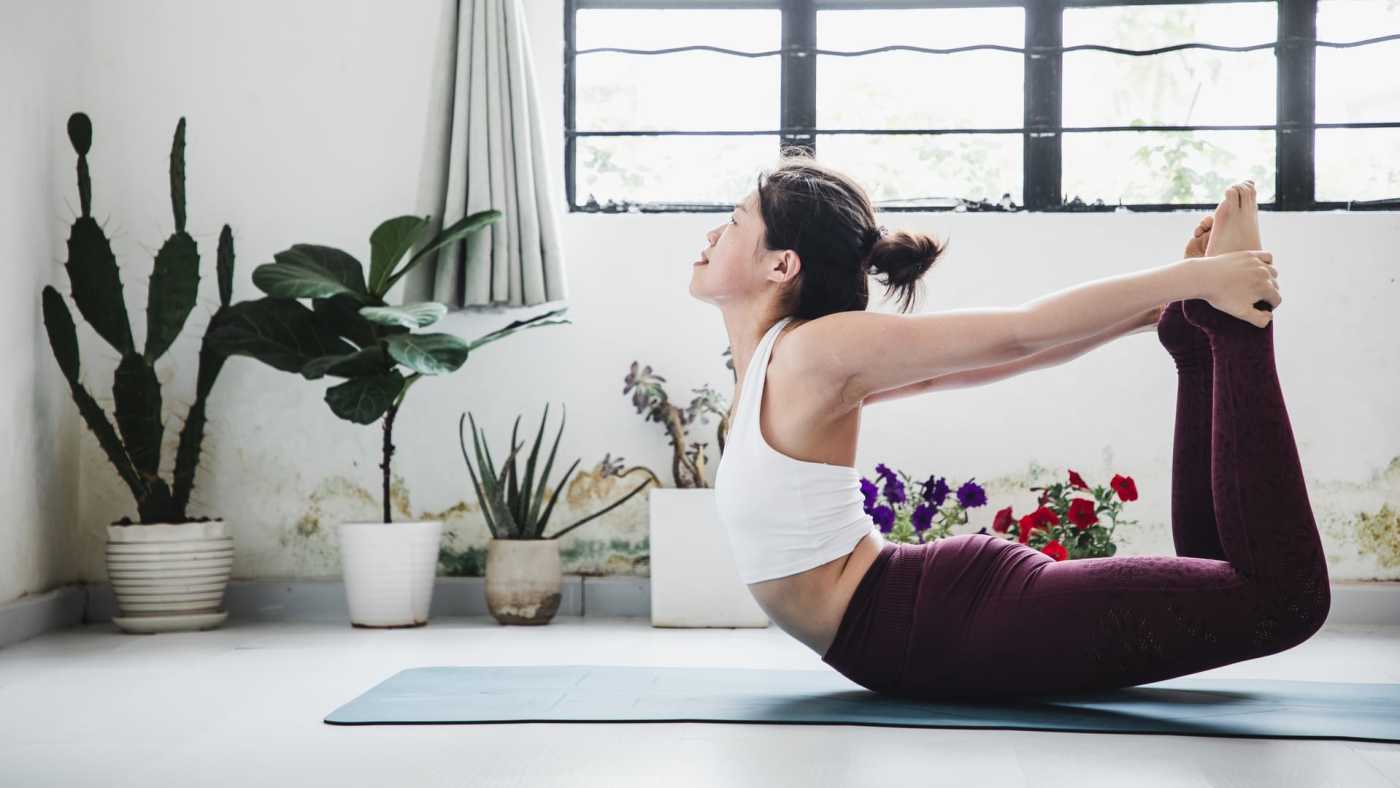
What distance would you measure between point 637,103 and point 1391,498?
2.63 metres

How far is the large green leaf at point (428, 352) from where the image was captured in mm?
3383

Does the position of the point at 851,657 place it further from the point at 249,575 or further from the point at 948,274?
the point at 249,575

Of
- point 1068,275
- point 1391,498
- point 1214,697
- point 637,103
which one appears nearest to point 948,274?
point 1068,275

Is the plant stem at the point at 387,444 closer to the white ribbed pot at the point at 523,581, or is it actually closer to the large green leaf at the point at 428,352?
the large green leaf at the point at 428,352

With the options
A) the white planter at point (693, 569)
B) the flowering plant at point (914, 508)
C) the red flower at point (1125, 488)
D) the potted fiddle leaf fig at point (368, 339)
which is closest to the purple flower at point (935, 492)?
the flowering plant at point (914, 508)

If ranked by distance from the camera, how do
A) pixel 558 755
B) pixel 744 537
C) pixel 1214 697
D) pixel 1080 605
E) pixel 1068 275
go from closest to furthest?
pixel 558 755 → pixel 1080 605 → pixel 744 537 → pixel 1214 697 → pixel 1068 275

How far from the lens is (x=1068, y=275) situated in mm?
3926

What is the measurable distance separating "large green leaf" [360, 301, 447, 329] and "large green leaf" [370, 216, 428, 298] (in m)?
0.18

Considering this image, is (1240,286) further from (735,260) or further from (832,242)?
(735,260)

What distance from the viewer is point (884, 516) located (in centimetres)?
339

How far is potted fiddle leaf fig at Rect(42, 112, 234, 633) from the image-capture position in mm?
3572

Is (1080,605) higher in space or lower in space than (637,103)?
lower

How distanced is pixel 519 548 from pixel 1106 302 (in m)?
2.17

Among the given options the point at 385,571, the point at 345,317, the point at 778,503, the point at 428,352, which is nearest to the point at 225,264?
the point at 345,317
